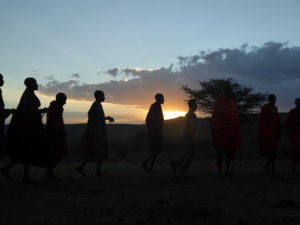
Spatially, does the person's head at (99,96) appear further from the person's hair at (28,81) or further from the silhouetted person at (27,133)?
the person's hair at (28,81)

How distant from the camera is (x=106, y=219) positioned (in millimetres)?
6086

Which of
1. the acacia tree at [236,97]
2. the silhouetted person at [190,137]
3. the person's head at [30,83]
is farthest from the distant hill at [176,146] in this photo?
the person's head at [30,83]

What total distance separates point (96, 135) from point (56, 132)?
148 centimetres

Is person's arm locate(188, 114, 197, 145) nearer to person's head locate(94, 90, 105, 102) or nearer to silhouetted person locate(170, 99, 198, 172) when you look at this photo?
silhouetted person locate(170, 99, 198, 172)

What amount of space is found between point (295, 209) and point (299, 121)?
692 cm

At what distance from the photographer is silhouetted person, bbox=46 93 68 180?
36.7 feet

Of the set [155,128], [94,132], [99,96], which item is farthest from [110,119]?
[155,128]

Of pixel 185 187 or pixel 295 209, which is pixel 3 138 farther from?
pixel 295 209

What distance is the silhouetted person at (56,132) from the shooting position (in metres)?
11.2

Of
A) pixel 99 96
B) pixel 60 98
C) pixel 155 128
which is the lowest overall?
pixel 155 128

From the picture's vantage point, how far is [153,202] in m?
7.38

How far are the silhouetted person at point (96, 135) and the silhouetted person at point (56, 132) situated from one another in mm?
1078

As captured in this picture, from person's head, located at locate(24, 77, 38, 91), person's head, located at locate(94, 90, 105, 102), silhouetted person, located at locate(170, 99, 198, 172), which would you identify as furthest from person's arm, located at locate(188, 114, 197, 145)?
person's head, located at locate(24, 77, 38, 91)

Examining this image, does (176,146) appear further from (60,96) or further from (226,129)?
(60,96)
